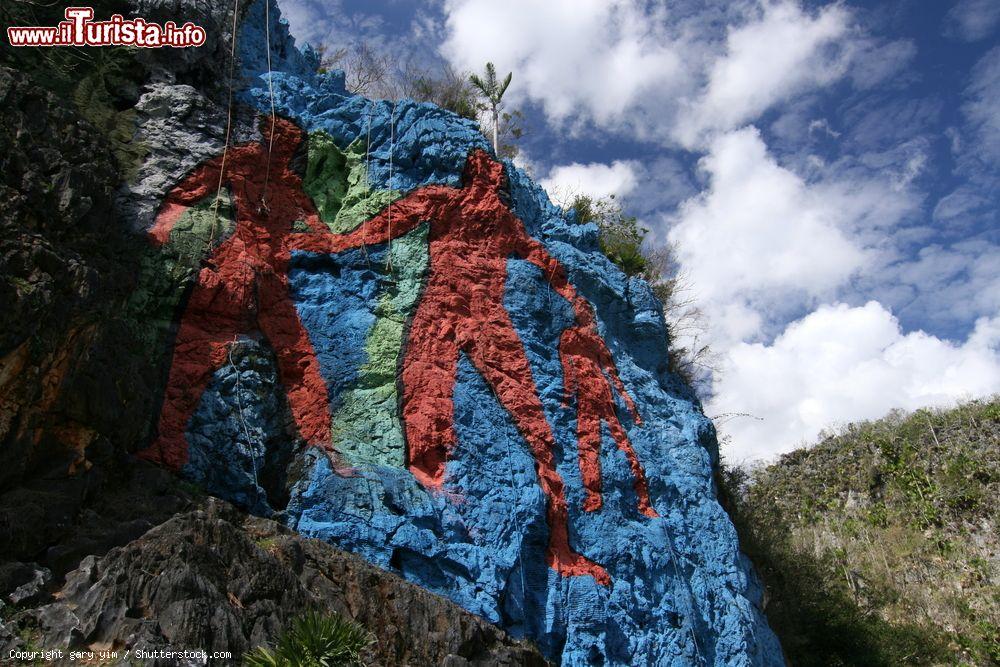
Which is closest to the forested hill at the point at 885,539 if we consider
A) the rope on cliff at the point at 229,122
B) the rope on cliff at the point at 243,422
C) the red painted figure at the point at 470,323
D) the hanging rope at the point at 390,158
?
the red painted figure at the point at 470,323

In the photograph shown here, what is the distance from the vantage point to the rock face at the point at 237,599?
572cm

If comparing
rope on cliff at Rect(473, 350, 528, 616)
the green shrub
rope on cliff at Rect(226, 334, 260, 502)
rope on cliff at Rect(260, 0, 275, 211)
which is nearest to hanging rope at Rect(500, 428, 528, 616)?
rope on cliff at Rect(473, 350, 528, 616)

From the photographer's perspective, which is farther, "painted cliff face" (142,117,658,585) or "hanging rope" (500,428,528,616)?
"painted cliff face" (142,117,658,585)

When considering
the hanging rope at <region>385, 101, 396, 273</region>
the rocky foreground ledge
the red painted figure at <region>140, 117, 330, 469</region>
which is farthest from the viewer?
the hanging rope at <region>385, 101, 396, 273</region>

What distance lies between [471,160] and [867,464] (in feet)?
62.3

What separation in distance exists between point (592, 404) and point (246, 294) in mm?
5257

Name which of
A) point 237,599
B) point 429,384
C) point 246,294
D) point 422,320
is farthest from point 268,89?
point 237,599

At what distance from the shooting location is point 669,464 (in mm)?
12047

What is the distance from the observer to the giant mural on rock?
9031 mm

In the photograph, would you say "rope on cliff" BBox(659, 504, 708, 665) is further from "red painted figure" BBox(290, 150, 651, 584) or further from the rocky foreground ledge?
the rocky foreground ledge

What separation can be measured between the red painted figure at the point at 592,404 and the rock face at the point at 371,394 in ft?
0.13

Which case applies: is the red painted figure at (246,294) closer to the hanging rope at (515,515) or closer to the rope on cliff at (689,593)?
the hanging rope at (515,515)

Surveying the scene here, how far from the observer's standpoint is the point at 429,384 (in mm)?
10344

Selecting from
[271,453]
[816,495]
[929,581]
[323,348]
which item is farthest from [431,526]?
[816,495]
